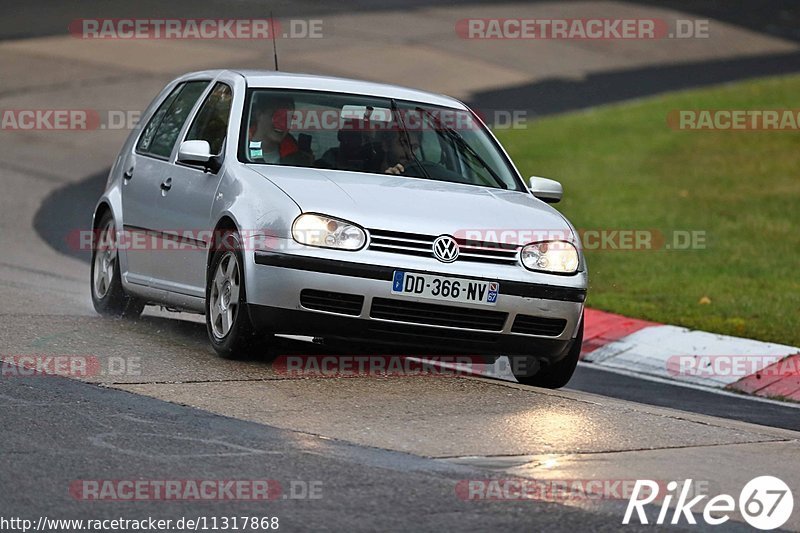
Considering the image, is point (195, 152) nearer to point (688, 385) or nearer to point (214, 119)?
point (214, 119)

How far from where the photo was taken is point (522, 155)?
23.1 m

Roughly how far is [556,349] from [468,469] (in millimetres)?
2320

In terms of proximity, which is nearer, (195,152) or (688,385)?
(195,152)

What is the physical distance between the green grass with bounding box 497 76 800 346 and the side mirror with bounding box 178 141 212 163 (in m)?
4.88

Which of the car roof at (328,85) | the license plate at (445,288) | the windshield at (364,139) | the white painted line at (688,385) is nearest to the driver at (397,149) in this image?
the windshield at (364,139)

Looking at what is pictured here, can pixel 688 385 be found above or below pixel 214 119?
below

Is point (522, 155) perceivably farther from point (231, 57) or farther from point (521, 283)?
point (521, 283)

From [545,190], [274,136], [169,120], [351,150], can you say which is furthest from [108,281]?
[545,190]

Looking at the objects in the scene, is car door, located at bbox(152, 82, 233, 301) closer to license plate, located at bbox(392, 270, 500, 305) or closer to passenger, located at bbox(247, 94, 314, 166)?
passenger, located at bbox(247, 94, 314, 166)

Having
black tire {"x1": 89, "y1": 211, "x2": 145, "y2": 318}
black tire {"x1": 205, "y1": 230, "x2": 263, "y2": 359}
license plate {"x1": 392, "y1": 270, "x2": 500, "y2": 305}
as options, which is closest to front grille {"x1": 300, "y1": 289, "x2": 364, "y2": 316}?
license plate {"x1": 392, "y1": 270, "x2": 500, "y2": 305}

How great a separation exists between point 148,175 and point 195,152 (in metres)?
1.07

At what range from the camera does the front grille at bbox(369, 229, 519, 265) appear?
27.2ft

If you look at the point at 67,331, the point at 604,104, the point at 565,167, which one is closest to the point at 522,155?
the point at 565,167

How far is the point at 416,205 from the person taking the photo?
28.0 feet
